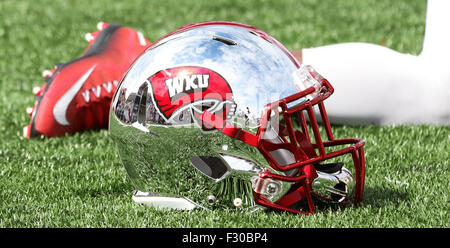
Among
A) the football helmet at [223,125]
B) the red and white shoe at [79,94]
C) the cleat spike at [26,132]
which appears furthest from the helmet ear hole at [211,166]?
the cleat spike at [26,132]

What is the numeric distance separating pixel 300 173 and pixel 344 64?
1.63 metres

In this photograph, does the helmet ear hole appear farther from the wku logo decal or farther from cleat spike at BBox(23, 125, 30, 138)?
cleat spike at BBox(23, 125, 30, 138)

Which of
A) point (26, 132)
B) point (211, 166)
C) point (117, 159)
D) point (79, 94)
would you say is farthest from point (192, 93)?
point (26, 132)

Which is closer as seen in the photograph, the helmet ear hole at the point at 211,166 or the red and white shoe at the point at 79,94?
the helmet ear hole at the point at 211,166

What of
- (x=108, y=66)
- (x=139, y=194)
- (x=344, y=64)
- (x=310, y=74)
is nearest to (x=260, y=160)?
(x=310, y=74)

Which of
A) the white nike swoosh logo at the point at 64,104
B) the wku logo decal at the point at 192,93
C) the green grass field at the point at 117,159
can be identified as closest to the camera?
the wku logo decal at the point at 192,93

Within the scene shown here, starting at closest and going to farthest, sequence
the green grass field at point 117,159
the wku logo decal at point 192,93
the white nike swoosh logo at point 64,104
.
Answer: the wku logo decal at point 192,93 → the green grass field at point 117,159 → the white nike swoosh logo at point 64,104

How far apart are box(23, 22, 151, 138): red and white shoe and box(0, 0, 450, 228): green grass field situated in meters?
0.09

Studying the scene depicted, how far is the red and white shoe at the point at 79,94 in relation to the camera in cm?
479

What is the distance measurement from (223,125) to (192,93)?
7.4 inches

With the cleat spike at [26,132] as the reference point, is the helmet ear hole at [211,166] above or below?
above

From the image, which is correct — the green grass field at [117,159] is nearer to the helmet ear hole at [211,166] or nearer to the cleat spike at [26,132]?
the cleat spike at [26,132]

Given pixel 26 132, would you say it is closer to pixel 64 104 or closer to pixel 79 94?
pixel 64 104

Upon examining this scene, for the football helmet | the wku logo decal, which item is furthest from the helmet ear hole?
the wku logo decal
